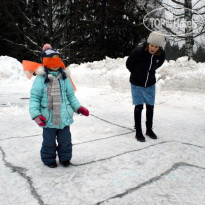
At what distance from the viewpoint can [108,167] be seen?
239 cm

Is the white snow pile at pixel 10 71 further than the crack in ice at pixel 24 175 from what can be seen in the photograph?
Yes

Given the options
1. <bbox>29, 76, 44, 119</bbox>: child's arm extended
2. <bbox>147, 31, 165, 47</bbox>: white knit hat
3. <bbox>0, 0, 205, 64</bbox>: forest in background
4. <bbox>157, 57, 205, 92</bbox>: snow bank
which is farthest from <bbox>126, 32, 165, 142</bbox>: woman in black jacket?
<bbox>0, 0, 205, 64</bbox>: forest in background

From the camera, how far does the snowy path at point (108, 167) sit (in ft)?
6.17

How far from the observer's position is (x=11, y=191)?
1.92m

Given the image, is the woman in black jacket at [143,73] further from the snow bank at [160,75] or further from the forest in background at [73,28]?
the forest in background at [73,28]

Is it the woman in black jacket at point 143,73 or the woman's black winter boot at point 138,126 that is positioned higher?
the woman in black jacket at point 143,73

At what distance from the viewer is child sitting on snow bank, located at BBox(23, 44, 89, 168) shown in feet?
7.52

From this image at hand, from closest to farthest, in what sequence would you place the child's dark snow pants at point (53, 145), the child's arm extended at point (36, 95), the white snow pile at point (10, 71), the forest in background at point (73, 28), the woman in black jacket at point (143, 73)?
the child's arm extended at point (36, 95) < the child's dark snow pants at point (53, 145) < the woman in black jacket at point (143, 73) < the white snow pile at point (10, 71) < the forest in background at point (73, 28)

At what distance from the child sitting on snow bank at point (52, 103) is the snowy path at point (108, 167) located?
19 cm

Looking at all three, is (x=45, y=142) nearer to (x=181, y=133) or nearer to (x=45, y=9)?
(x=181, y=133)

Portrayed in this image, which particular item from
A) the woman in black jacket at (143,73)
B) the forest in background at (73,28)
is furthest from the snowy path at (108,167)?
the forest in background at (73,28)

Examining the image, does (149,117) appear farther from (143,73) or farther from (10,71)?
(10,71)

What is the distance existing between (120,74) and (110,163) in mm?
5679

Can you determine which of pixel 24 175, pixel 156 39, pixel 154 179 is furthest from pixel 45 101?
pixel 156 39
